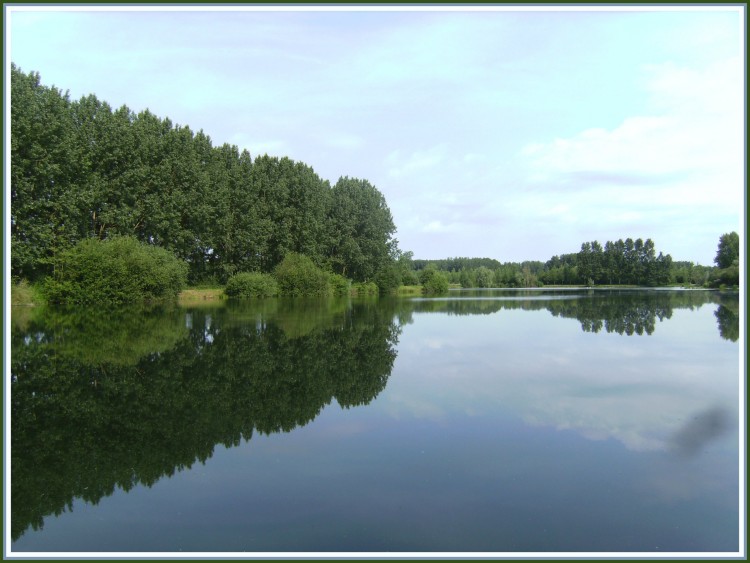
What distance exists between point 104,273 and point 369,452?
93.4ft

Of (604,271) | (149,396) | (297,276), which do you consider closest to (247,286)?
(297,276)

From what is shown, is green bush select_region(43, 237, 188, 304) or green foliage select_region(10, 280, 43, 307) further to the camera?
green bush select_region(43, 237, 188, 304)

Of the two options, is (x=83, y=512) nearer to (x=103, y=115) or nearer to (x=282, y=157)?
(x=103, y=115)

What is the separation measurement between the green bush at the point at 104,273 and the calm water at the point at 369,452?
747 inches

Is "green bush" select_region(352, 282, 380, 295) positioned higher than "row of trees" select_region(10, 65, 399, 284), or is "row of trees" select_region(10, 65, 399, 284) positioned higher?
"row of trees" select_region(10, 65, 399, 284)

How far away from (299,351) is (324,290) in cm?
3623

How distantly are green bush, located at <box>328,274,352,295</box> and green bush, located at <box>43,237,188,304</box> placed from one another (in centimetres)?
2060

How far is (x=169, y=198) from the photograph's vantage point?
122 ft

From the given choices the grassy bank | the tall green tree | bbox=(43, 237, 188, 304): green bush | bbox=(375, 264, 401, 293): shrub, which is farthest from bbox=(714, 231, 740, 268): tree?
the tall green tree

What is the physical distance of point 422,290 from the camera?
2749 inches

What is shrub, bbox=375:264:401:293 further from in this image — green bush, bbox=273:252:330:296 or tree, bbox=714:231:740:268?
tree, bbox=714:231:740:268

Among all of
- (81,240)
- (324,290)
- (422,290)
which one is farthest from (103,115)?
(422,290)

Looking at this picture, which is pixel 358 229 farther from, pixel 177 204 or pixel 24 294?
pixel 24 294

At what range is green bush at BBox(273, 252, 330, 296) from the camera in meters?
45.9
